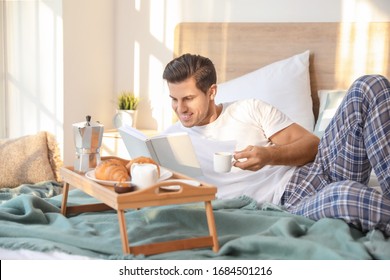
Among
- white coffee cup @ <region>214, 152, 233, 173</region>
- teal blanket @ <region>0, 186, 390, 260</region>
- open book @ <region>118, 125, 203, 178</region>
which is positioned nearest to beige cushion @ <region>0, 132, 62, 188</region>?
teal blanket @ <region>0, 186, 390, 260</region>

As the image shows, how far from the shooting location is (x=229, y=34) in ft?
12.7

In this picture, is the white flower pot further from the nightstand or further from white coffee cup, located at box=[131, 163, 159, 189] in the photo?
white coffee cup, located at box=[131, 163, 159, 189]

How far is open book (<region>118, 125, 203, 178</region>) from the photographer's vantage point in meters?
1.99

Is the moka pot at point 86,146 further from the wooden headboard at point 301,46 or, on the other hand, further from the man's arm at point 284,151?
the wooden headboard at point 301,46

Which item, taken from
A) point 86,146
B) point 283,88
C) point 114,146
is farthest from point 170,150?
point 114,146

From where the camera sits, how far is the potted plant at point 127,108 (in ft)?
13.3

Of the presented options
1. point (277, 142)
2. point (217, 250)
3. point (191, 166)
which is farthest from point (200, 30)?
point (217, 250)

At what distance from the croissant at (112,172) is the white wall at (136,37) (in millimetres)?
2175

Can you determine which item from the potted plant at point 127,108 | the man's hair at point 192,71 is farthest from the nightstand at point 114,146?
the man's hair at point 192,71

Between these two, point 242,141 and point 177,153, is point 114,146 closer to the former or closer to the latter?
point 242,141

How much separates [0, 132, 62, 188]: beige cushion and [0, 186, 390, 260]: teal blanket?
50 cm

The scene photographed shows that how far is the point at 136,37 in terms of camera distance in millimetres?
4215

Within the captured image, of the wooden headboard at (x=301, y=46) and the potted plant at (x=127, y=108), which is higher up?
the wooden headboard at (x=301, y=46)

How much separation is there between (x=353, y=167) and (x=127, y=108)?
2247 mm
